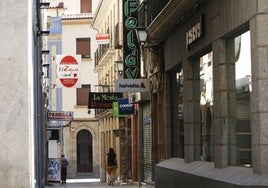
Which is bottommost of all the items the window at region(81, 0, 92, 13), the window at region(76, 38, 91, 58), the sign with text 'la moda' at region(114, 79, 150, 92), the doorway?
the doorway

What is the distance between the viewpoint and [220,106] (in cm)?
1298

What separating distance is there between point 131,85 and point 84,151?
38555mm

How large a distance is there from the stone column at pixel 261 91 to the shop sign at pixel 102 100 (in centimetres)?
2136

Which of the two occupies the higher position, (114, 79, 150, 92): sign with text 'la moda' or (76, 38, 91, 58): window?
(76, 38, 91, 58): window

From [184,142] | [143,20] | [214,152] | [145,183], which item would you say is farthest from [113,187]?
[214,152]

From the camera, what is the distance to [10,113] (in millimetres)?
11078

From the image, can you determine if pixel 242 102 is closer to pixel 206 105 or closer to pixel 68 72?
pixel 206 105

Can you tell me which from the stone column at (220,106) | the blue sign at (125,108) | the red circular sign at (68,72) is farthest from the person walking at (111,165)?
the stone column at (220,106)

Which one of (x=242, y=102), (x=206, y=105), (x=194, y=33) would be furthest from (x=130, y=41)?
(x=242, y=102)

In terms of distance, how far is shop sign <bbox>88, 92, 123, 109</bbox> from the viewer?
32.0 meters

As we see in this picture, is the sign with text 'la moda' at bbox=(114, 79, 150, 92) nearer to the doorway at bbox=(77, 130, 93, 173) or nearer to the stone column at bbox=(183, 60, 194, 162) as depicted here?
the stone column at bbox=(183, 60, 194, 162)

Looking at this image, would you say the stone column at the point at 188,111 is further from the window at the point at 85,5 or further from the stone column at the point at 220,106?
the window at the point at 85,5

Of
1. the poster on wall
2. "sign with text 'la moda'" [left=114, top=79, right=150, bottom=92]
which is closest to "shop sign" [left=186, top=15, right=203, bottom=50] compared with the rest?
"sign with text 'la moda'" [left=114, top=79, right=150, bottom=92]

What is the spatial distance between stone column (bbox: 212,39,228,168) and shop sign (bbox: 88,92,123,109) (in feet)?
61.6
